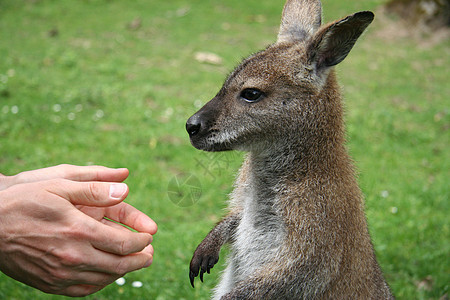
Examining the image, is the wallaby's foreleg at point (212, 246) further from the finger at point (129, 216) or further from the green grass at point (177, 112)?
the finger at point (129, 216)

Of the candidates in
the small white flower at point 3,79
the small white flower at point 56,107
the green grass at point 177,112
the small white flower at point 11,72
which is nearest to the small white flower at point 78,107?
the green grass at point 177,112

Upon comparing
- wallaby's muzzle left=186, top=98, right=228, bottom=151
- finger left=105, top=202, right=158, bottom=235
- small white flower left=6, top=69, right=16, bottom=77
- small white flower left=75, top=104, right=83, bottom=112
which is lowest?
small white flower left=6, top=69, right=16, bottom=77

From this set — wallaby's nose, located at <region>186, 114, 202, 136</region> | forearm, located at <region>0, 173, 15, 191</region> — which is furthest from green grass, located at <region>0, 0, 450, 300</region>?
forearm, located at <region>0, 173, 15, 191</region>

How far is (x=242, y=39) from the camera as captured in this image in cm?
1079

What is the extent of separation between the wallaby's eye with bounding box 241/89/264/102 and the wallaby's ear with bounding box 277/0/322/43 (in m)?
0.46

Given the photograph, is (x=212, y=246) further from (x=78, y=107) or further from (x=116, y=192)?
(x=78, y=107)

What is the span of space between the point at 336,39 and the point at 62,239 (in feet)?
5.16

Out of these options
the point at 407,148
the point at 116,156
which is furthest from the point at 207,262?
the point at 407,148

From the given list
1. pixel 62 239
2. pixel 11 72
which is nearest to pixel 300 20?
pixel 62 239

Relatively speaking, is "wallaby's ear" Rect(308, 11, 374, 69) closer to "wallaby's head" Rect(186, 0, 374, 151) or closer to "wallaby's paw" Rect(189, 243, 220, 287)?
"wallaby's head" Rect(186, 0, 374, 151)

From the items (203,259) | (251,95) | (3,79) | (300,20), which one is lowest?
(3,79)

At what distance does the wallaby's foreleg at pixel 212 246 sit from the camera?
291 cm

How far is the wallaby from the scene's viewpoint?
2389 mm

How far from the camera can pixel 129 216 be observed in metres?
2.56
